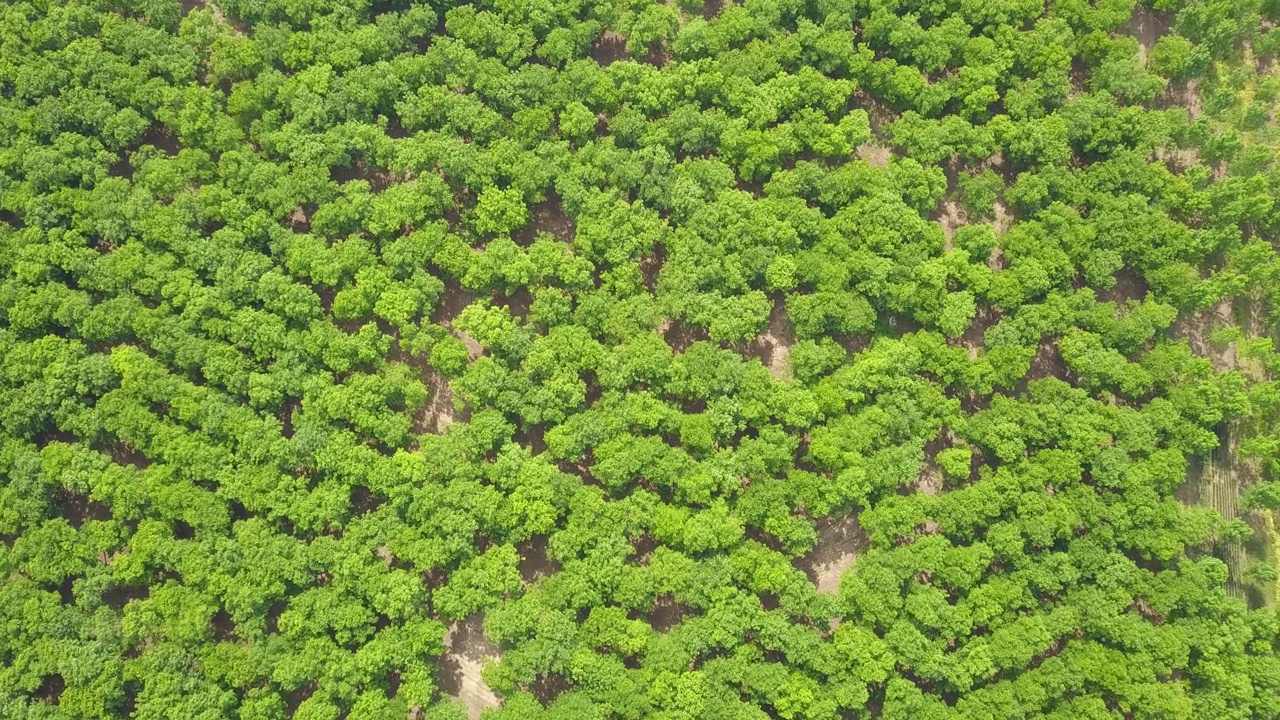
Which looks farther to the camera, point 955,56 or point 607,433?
point 955,56

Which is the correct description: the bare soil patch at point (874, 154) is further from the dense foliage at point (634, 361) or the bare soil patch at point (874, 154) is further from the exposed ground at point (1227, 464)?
the exposed ground at point (1227, 464)

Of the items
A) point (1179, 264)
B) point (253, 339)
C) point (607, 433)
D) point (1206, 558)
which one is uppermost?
point (1179, 264)

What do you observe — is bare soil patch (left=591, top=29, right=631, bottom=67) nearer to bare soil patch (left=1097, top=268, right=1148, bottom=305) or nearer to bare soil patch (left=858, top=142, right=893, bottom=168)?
bare soil patch (left=858, top=142, right=893, bottom=168)

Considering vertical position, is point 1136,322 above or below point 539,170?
above

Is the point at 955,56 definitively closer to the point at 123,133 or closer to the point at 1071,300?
the point at 1071,300

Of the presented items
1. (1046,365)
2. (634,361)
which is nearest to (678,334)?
(634,361)

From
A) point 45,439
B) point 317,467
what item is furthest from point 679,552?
point 45,439
